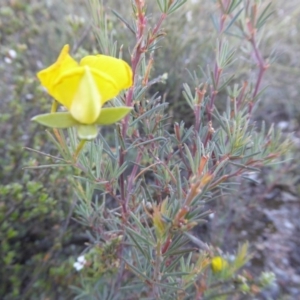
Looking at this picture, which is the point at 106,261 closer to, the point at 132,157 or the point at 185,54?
the point at 132,157

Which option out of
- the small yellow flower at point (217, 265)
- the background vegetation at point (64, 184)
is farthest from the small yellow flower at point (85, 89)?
the small yellow flower at point (217, 265)

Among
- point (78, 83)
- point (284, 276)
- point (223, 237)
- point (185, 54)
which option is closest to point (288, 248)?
point (284, 276)

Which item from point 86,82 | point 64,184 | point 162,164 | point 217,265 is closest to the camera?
point 86,82

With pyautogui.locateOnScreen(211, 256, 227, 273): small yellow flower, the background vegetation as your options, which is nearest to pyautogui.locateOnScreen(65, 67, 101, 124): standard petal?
the background vegetation

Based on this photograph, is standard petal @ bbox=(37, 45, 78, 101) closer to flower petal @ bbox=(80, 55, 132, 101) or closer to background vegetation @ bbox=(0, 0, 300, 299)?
flower petal @ bbox=(80, 55, 132, 101)

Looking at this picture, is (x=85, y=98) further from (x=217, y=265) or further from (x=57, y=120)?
(x=217, y=265)

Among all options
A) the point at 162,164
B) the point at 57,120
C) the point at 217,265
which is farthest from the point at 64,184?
the point at 57,120

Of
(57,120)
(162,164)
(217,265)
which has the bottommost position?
(217,265)
